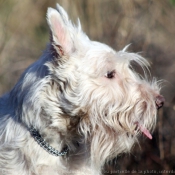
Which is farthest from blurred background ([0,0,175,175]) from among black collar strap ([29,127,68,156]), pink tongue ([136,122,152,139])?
black collar strap ([29,127,68,156])

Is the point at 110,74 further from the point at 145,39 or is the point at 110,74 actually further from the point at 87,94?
the point at 145,39

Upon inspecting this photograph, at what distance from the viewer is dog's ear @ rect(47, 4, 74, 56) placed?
12.9ft

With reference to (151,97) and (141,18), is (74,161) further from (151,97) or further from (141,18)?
(141,18)

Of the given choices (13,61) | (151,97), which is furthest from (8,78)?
(151,97)

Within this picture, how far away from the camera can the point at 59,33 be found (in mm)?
4023

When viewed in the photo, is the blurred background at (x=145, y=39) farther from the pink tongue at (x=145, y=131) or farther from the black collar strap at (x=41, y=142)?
the black collar strap at (x=41, y=142)

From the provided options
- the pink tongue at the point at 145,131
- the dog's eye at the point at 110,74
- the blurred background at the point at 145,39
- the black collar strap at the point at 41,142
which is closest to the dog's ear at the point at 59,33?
the dog's eye at the point at 110,74

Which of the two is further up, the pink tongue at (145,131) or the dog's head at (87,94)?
the dog's head at (87,94)

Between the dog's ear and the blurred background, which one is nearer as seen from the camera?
the dog's ear

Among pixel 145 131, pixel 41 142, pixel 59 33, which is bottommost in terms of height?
pixel 145 131

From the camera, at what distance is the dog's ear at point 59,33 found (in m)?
3.92

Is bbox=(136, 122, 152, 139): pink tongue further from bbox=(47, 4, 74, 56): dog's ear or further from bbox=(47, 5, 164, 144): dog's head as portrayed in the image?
bbox=(47, 4, 74, 56): dog's ear

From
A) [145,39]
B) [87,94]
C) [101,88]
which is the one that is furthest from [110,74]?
[145,39]

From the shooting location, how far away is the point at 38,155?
13.0ft
